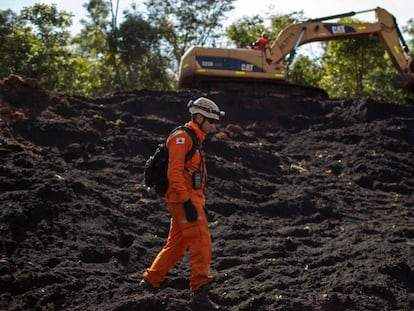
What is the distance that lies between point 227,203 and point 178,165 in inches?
153

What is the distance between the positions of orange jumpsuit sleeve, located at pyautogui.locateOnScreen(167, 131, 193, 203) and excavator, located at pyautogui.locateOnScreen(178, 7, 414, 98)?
9.78m

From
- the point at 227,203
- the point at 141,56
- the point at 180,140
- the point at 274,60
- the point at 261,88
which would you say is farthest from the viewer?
the point at 141,56

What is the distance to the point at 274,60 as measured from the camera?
16.6m

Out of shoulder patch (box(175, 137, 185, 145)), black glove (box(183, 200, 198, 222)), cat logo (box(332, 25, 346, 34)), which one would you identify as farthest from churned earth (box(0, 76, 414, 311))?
cat logo (box(332, 25, 346, 34))

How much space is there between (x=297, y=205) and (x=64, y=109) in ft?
16.3

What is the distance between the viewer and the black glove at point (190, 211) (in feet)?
19.1

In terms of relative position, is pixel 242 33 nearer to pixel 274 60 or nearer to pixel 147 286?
pixel 274 60

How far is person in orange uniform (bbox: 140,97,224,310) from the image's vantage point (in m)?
5.84

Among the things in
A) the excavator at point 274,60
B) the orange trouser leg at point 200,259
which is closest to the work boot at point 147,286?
the orange trouser leg at point 200,259

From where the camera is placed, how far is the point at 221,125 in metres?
13.5

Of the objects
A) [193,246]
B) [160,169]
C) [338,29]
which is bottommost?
[193,246]

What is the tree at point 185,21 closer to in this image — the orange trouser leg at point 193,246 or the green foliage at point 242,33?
the green foliage at point 242,33

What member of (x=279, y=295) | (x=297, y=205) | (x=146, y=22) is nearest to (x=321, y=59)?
(x=146, y=22)

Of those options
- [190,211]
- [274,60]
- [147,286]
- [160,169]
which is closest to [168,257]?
[147,286]
